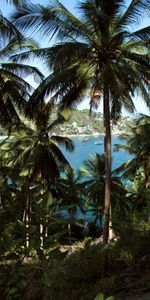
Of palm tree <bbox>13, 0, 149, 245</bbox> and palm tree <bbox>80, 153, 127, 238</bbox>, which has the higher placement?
palm tree <bbox>13, 0, 149, 245</bbox>

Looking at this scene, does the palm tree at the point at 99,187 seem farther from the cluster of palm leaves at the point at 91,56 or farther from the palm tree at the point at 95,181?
the cluster of palm leaves at the point at 91,56

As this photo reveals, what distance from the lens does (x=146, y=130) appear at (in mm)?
21734

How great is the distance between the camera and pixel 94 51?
12594 millimetres

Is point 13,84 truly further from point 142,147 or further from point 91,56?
point 142,147

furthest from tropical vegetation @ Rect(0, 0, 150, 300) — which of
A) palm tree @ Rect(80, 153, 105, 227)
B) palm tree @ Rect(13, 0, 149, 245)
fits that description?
palm tree @ Rect(80, 153, 105, 227)

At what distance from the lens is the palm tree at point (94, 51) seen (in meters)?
11.8

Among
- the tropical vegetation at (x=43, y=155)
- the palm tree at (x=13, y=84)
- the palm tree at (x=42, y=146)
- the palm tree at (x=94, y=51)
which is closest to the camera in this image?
the tropical vegetation at (x=43, y=155)

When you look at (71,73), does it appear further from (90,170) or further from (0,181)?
(90,170)

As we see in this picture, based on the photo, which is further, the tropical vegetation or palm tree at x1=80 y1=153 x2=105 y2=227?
palm tree at x1=80 y1=153 x2=105 y2=227

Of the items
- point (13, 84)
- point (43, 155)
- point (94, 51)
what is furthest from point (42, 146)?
point (94, 51)

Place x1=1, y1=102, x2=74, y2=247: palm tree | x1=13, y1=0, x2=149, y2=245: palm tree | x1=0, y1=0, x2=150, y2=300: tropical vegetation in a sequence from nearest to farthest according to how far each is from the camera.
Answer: x1=0, y1=0, x2=150, y2=300: tropical vegetation, x1=13, y1=0, x2=149, y2=245: palm tree, x1=1, y1=102, x2=74, y2=247: palm tree

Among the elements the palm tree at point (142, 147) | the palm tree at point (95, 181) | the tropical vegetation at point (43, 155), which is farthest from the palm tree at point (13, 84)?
the palm tree at point (95, 181)

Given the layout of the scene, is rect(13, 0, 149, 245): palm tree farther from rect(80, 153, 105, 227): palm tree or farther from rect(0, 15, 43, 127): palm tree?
rect(80, 153, 105, 227): palm tree

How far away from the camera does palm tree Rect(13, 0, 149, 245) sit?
11.8m
